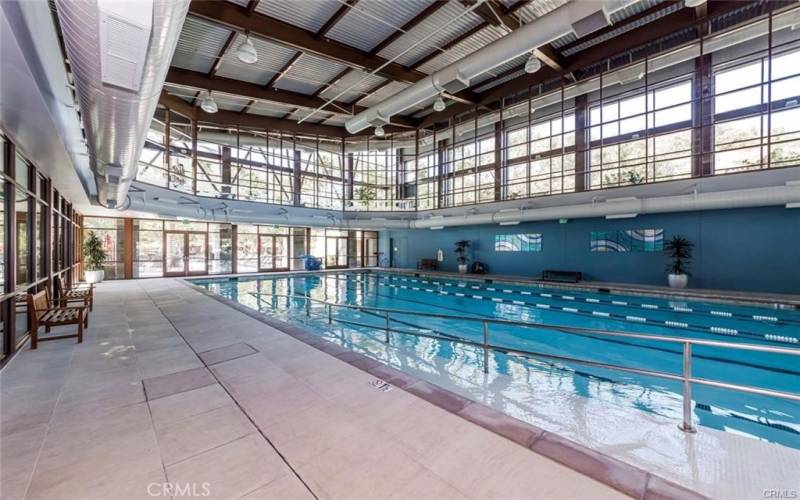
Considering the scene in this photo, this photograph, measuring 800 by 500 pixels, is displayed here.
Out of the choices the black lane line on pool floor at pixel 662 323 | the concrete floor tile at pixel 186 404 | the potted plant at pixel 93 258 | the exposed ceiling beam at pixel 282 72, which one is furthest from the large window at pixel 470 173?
the potted plant at pixel 93 258

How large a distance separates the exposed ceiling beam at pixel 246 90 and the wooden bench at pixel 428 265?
7.85 meters

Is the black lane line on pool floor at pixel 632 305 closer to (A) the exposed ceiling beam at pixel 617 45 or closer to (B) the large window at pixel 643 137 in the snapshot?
(B) the large window at pixel 643 137

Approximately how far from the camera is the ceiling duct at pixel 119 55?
58.7 inches

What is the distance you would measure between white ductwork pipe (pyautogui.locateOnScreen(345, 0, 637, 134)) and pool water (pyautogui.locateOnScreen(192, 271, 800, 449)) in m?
4.91

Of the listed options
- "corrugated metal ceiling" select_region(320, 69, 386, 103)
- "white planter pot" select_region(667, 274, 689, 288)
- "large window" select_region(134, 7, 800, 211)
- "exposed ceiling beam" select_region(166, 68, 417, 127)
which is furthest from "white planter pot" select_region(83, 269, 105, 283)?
"white planter pot" select_region(667, 274, 689, 288)

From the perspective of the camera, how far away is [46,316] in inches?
163

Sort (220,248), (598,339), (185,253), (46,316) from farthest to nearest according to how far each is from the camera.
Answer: (220,248)
(185,253)
(598,339)
(46,316)

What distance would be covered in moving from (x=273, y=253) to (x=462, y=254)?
30.3ft

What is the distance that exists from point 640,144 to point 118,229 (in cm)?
1846

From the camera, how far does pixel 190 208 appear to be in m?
10.1

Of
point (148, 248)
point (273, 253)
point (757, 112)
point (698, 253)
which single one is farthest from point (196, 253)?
point (757, 112)

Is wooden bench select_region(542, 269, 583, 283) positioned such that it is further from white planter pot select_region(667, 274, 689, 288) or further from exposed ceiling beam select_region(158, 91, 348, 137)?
exposed ceiling beam select_region(158, 91, 348, 137)

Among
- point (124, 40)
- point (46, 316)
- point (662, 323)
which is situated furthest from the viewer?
point (662, 323)

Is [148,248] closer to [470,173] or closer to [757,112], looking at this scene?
[470,173]
